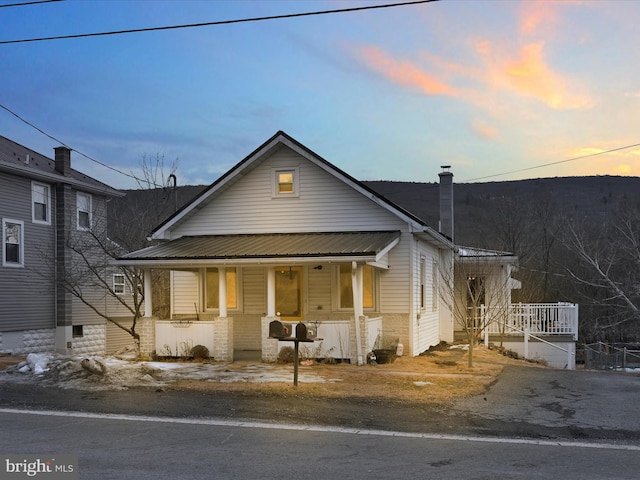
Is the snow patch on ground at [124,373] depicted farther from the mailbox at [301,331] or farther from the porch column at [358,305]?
the porch column at [358,305]

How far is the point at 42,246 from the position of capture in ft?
86.6

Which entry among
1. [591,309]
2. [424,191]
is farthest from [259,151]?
[424,191]

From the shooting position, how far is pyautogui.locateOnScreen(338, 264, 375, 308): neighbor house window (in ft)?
61.1

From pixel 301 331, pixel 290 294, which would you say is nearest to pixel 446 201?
pixel 290 294

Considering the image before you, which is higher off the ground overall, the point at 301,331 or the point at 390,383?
the point at 301,331

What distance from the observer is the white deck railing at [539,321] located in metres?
22.7

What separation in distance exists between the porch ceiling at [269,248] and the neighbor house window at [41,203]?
9.34 meters

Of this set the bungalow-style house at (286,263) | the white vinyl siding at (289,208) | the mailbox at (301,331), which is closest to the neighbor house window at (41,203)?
the bungalow-style house at (286,263)

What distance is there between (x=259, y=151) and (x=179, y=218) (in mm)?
3242

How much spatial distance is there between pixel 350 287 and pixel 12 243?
13.9 m

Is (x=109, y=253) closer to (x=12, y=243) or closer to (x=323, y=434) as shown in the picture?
(x=12, y=243)

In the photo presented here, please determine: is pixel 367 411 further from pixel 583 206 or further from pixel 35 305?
pixel 583 206

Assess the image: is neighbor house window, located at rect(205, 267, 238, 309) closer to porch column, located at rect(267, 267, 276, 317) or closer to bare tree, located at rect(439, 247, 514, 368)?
porch column, located at rect(267, 267, 276, 317)

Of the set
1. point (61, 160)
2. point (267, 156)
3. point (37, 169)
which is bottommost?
point (267, 156)
